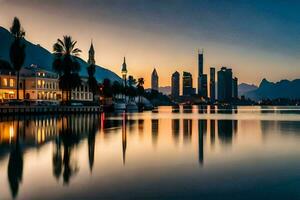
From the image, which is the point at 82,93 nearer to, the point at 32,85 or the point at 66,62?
the point at 32,85

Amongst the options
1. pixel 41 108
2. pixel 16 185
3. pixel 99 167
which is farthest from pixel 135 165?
pixel 41 108

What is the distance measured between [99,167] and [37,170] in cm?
350

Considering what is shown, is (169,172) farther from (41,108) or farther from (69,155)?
(41,108)

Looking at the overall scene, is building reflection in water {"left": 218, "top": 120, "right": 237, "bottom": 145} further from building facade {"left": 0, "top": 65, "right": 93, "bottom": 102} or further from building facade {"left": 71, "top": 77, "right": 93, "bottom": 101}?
building facade {"left": 71, "top": 77, "right": 93, "bottom": 101}

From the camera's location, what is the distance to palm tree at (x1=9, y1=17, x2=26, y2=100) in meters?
105

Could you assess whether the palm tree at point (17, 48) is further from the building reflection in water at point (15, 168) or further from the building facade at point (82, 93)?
the building reflection in water at point (15, 168)

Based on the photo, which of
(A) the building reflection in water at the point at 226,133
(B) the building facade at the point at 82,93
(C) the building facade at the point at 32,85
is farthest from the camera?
(B) the building facade at the point at 82,93

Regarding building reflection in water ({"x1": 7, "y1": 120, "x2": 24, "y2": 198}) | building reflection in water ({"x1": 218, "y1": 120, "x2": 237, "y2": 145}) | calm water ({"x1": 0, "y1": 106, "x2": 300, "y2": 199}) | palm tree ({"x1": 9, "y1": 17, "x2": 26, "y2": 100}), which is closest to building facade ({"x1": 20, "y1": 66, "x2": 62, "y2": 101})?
palm tree ({"x1": 9, "y1": 17, "x2": 26, "y2": 100})

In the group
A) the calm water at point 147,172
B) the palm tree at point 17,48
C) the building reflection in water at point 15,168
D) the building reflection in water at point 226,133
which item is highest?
the palm tree at point 17,48

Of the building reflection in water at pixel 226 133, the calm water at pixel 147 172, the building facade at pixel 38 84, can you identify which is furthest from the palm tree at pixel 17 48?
the calm water at pixel 147 172

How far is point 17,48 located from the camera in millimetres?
105250

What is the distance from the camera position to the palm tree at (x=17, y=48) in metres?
105

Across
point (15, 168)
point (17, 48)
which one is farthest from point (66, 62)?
point (15, 168)

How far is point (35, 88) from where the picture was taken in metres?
139
